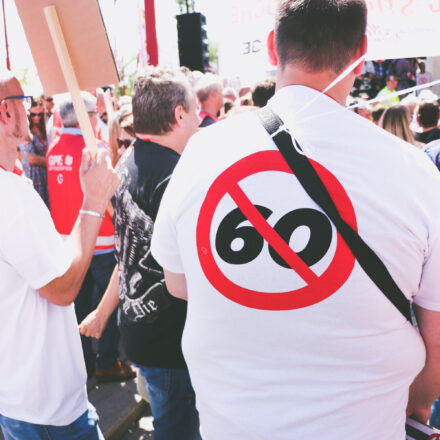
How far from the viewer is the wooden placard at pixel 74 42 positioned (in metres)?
1.51

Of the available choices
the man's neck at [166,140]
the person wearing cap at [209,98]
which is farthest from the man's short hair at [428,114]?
the man's neck at [166,140]

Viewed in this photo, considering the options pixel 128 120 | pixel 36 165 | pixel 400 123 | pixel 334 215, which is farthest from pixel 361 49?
pixel 36 165

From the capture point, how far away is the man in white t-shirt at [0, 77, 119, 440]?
4.61 ft

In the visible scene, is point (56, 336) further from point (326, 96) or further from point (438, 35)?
point (438, 35)

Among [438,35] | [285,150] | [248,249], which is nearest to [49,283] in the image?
[248,249]

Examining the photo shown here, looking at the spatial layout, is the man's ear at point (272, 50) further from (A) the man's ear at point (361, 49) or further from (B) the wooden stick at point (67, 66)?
(B) the wooden stick at point (67, 66)

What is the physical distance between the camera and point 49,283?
1.44 metres

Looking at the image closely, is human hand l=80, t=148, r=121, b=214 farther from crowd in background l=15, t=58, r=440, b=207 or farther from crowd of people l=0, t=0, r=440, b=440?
crowd in background l=15, t=58, r=440, b=207

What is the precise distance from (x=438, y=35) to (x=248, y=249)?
1654 millimetres

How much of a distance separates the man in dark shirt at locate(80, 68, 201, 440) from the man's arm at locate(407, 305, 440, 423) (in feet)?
3.02

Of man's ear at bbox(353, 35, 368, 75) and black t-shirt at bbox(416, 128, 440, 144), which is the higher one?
man's ear at bbox(353, 35, 368, 75)

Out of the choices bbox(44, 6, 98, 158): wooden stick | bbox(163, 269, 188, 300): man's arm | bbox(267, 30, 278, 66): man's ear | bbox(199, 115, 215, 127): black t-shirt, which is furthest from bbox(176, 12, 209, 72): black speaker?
bbox(163, 269, 188, 300): man's arm

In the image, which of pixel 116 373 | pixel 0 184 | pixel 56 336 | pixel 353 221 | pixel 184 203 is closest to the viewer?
pixel 353 221

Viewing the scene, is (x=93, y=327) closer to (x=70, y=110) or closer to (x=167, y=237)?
(x=167, y=237)
